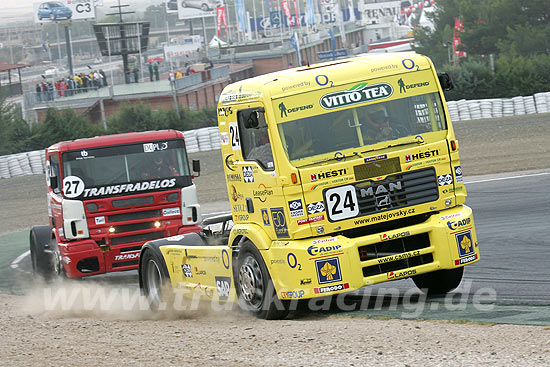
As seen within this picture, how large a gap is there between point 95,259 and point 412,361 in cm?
897

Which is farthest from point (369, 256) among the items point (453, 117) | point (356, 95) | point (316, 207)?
point (453, 117)

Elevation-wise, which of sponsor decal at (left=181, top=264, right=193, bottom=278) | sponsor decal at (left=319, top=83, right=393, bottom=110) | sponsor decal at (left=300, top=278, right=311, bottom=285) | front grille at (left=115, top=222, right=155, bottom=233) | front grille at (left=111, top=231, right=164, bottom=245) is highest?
sponsor decal at (left=319, top=83, right=393, bottom=110)

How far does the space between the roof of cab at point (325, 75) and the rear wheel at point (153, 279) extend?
284cm

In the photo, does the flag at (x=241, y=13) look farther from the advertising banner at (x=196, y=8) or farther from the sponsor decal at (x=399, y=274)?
the sponsor decal at (x=399, y=274)

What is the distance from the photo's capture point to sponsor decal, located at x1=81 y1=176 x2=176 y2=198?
1466 centimetres

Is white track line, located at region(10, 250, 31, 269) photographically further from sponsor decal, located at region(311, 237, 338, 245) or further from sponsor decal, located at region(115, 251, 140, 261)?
sponsor decal, located at region(311, 237, 338, 245)

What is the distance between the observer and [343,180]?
8977 mm

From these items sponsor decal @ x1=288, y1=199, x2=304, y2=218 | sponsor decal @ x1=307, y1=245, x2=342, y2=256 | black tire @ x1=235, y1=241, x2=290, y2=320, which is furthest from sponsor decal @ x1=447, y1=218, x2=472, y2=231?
black tire @ x1=235, y1=241, x2=290, y2=320

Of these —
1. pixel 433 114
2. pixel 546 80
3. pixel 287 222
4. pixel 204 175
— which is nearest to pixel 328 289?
pixel 287 222

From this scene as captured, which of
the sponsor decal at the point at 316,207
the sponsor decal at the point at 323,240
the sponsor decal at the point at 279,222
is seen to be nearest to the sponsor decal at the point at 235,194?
the sponsor decal at the point at 279,222

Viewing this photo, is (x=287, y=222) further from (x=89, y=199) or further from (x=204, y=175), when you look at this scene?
(x=204, y=175)

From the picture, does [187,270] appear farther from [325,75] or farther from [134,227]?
[134,227]

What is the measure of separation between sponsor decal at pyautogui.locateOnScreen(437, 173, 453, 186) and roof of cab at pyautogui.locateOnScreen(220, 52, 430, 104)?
3.90 feet

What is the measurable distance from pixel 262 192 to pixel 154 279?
3.15 metres
